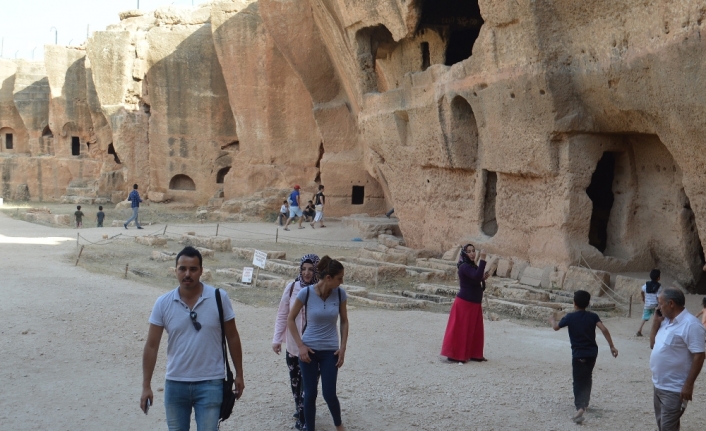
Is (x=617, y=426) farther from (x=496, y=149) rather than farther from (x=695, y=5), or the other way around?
(x=496, y=149)

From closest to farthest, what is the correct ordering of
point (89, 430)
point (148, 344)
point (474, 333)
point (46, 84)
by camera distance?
point (148, 344) < point (89, 430) < point (474, 333) < point (46, 84)

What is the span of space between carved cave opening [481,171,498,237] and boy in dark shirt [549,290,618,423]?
8.68 m

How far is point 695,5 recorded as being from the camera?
824 cm

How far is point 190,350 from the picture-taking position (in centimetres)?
392

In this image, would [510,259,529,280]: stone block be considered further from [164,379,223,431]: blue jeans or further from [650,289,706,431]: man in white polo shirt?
[164,379,223,431]: blue jeans

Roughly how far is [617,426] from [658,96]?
17.1 feet

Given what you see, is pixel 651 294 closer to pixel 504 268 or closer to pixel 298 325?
pixel 504 268

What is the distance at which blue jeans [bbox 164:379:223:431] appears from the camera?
3916mm

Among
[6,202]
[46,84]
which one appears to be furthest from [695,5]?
[46,84]

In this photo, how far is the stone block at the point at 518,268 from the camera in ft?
41.5

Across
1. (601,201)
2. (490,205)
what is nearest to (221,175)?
(490,205)

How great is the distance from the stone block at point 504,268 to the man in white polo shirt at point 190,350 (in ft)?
31.2

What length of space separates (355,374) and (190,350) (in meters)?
3.23

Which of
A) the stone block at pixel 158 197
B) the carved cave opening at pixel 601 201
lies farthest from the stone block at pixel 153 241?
the stone block at pixel 158 197
